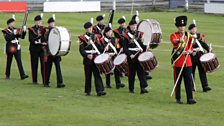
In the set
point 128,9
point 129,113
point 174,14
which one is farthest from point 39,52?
point 128,9

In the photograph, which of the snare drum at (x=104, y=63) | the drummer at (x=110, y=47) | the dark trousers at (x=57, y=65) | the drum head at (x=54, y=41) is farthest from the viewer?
the dark trousers at (x=57, y=65)

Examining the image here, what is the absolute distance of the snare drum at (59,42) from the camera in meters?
19.7

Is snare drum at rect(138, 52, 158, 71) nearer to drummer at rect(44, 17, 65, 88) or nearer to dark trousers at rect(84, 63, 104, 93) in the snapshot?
dark trousers at rect(84, 63, 104, 93)

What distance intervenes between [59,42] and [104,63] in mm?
1918

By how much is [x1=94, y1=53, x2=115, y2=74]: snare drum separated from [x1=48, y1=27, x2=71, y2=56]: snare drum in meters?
1.54

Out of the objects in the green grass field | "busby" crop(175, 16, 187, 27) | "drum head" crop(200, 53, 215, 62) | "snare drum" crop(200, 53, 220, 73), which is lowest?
the green grass field

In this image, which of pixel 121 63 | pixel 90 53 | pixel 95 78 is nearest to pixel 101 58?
pixel 90 53

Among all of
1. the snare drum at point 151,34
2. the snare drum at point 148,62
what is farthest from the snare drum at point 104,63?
the snare drum at point 151,34

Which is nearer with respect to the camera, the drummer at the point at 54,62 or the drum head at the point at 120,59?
the drum head at the point at 120,59

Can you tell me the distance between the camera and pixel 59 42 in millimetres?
19688

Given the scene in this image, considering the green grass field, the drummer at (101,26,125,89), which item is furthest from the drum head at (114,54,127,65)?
the green grass field

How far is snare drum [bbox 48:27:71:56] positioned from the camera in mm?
19708

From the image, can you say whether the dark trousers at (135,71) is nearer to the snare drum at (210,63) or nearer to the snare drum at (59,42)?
the snare drum at (210,63)

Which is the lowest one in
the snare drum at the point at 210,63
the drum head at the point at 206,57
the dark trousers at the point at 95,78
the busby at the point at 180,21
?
the dark trousers at the point at 95,78
